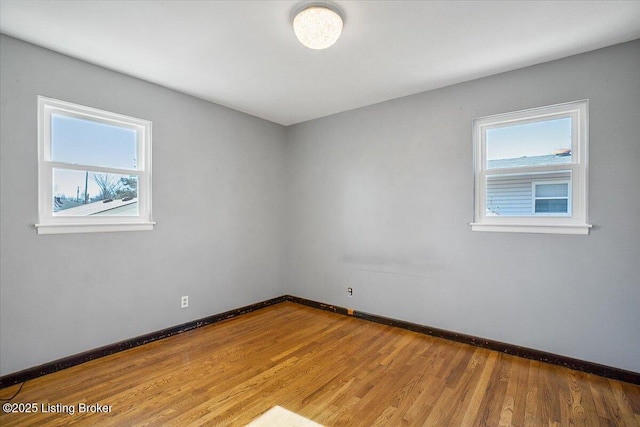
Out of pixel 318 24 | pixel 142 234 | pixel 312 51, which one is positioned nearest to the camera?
pixel 318 24

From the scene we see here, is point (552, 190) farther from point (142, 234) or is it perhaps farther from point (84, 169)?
point (84, 169)

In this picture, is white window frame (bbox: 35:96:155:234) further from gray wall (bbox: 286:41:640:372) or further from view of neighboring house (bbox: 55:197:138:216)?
gray wall (bbox: 286:41:640:372)

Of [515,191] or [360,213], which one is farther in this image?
[360,213]

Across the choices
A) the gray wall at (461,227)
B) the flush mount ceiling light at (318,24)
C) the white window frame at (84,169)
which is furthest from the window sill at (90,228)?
the flush mount ceiling light at (318,24)

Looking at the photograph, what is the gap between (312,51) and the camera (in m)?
2.49

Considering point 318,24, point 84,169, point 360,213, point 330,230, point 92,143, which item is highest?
point 318,24

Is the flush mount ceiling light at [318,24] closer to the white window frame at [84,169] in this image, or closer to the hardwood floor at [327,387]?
the white window frame at [84,169]

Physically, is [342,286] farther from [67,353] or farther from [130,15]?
[130,15]

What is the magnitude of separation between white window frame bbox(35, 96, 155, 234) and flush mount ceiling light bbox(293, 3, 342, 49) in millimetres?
1987

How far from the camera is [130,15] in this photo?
2.02 m

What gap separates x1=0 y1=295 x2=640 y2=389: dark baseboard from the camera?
2307 mm

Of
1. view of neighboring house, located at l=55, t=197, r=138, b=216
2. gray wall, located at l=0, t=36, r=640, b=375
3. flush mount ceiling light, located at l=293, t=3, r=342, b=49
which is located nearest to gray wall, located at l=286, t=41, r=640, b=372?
gray wall, located at l=0, t=36, r=640, b=375

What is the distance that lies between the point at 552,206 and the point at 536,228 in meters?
0.24

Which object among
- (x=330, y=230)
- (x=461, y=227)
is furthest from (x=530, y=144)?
(x=330, y=230)
